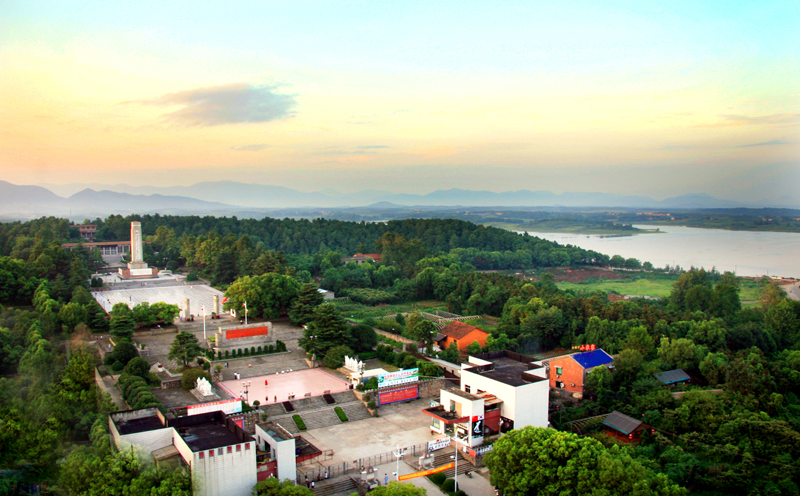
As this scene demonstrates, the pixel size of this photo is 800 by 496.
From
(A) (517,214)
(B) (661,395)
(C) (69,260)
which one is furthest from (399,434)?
(A) (517,214)

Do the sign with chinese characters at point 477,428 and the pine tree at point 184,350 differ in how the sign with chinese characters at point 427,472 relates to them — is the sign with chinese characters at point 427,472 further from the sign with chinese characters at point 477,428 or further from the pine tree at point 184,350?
the pine tree at point 184,350

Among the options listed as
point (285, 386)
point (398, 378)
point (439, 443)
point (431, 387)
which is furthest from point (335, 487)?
point (431, 387)

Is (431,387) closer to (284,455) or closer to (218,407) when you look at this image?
(218,407)

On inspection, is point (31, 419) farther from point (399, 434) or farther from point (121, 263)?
point (121, 263)

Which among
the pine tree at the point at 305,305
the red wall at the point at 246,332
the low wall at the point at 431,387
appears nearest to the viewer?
the low wall at the point at 431,387

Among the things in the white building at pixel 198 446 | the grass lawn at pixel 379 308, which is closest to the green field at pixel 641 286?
the grass lawn at pixel 379 308

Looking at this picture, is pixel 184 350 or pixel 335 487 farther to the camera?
pixel 184 350
